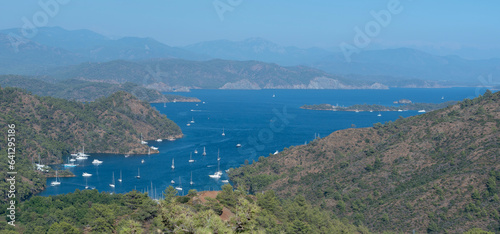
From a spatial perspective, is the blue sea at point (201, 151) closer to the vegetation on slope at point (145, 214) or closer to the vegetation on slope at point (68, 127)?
the vegetation on slope at point (68, 127)

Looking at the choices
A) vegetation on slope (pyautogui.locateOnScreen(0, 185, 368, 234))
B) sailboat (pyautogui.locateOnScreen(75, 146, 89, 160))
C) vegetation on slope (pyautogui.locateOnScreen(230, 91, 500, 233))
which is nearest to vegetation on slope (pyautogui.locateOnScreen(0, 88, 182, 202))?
sailboat (pyautogui.locateOnScreen(75, 146, 89, 160))

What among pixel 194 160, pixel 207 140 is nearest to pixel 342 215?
pixel 194 160

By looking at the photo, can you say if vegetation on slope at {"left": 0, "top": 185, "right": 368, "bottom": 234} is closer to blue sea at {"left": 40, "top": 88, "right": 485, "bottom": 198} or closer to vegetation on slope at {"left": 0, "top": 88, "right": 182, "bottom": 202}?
blue sea at {"left": 40, "top": 88, "right": 485, "bottom": 198}

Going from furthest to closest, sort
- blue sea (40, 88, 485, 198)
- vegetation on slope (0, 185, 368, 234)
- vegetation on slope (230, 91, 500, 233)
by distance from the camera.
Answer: blue sea (40, 88, 485, 198) < vegetation on slope (230, 91, 500, 233) < vegetation on slope (0, 185, 368, 234)

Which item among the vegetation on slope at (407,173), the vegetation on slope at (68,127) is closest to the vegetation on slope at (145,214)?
the vegetation on slope at (407,173)

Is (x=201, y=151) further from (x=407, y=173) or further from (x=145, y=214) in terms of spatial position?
(x=145, y=214)
